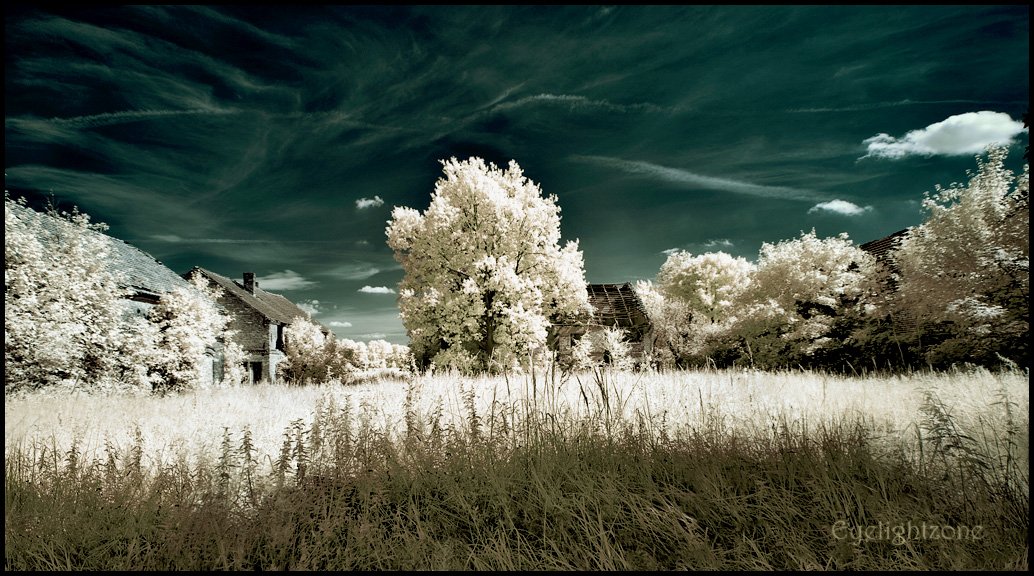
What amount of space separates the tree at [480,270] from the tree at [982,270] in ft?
35.2

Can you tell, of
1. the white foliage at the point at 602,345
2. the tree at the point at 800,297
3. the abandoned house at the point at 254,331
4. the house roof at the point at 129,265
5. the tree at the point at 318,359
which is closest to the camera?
the house roof at the point at 129,265

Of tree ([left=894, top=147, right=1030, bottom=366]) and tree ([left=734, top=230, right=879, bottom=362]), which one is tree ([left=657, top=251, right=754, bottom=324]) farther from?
tree ([left=894, top=147, right=1030, bottom=366])

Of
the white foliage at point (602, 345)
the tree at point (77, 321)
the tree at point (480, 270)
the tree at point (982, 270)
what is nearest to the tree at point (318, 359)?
the tree at point (77, 321)

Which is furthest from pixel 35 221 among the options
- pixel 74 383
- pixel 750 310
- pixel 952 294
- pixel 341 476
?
pixel 750 310

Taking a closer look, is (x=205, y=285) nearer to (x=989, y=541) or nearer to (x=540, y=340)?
(x=540, y=340)

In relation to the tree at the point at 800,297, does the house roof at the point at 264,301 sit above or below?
above

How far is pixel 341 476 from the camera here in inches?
141

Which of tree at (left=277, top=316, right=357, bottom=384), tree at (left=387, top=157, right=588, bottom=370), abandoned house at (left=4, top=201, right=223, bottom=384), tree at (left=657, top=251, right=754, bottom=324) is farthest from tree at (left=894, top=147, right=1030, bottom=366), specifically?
tree at (left=657, top=251, right=754, bottom=324)

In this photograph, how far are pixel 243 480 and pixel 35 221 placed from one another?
10357mm

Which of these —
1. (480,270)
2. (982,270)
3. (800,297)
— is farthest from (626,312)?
(982,270)

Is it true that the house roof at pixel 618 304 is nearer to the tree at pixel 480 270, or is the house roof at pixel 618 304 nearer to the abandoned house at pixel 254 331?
the tree at pixel 480 270

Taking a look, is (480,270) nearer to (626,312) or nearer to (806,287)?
(806,287)

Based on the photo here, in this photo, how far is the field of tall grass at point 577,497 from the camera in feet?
8.14

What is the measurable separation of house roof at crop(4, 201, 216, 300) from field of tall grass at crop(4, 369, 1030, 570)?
5.75 meters
